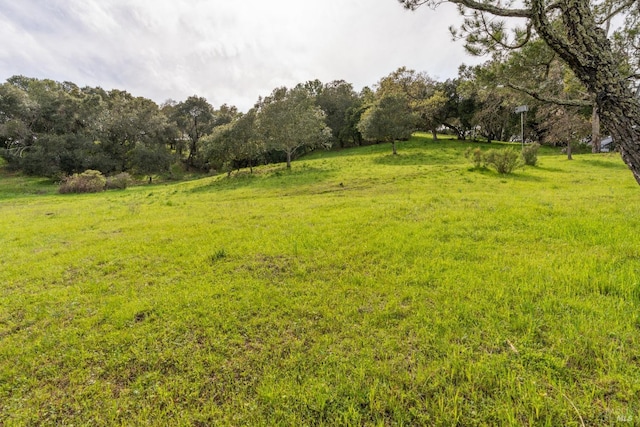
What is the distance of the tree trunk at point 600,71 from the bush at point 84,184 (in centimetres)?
2847

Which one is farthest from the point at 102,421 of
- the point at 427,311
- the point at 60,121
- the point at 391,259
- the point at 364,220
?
the point at 60,121

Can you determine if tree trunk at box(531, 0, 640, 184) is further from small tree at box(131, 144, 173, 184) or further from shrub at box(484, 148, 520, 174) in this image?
small tree at box(131, 144, 173, 184)

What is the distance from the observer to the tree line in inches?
970

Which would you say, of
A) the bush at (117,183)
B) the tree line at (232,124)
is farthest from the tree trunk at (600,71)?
the bush at (117,183)

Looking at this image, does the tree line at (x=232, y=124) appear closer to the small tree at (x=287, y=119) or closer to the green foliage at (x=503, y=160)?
the small tree at (x=287, y=119)

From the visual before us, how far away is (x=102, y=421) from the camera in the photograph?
230 cm

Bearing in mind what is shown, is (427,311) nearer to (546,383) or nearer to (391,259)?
(546,383)

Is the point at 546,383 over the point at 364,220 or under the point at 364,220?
under

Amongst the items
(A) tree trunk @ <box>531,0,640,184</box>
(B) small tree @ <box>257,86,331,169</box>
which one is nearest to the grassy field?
(A) tree trunk @ <box>531,0,640,184</box>

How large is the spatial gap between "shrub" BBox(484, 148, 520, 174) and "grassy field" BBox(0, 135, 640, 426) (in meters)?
9.34

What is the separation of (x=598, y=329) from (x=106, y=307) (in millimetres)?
6060

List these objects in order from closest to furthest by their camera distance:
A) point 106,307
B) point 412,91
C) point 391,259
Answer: point 106,307 < point 391,259 < point 412,91

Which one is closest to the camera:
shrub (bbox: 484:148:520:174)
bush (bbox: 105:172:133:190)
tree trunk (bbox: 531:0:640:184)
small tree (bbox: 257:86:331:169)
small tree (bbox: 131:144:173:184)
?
tree trunk (bbox: 531:0:640:184)

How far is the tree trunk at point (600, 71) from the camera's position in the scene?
264 centimetres
